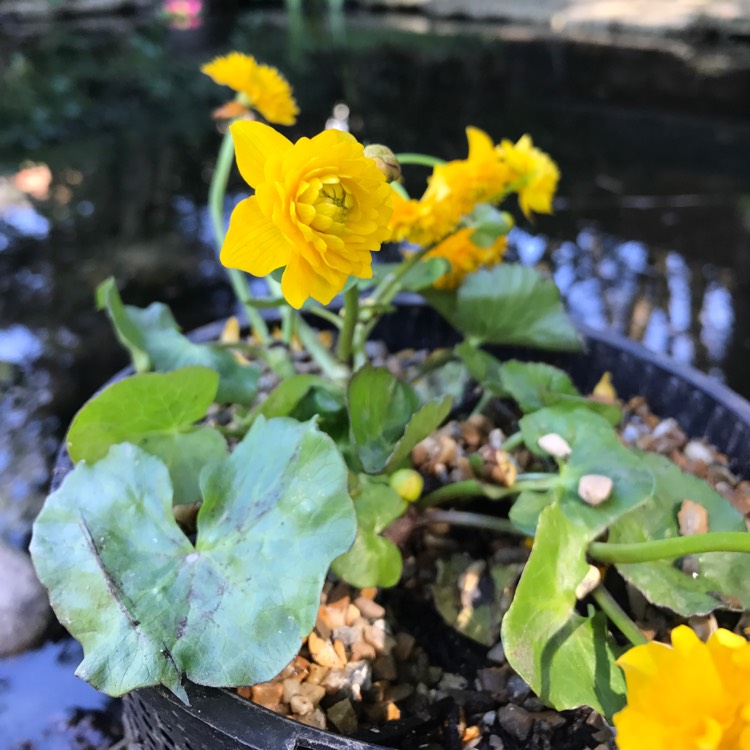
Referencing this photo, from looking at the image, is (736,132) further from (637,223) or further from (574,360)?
(574,360)

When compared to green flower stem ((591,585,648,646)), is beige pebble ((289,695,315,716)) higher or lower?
lower

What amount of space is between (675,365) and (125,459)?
17.8 inches

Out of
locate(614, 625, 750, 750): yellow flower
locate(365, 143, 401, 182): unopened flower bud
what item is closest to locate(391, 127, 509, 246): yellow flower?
locate(365, 143, 401, 182): unopened flower bud

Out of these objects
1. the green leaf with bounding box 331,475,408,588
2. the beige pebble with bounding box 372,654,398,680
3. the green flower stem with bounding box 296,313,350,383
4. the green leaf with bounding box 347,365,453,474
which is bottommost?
the beige pebble with bounding box 372,654,398,680

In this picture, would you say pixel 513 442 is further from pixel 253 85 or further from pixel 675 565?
pixel 253 85

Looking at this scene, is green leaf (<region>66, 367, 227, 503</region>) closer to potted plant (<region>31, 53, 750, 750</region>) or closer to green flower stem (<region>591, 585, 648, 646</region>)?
potted plant (<region>31, 53, 750, 750</region>)

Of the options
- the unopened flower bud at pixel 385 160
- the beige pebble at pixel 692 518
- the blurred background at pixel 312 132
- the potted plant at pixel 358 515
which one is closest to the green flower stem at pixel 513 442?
the potted plant at pixel 358 515

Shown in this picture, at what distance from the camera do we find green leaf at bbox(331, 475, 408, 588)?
1.26ft

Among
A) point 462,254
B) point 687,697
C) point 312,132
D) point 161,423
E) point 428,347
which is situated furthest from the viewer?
point 312,132

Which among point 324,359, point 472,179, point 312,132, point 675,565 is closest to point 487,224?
point 472,179

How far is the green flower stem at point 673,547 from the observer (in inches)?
10.9

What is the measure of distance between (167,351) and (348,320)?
6.6 inches

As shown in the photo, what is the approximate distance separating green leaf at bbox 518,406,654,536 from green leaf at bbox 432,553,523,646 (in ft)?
0.25

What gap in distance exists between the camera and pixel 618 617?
376mm
